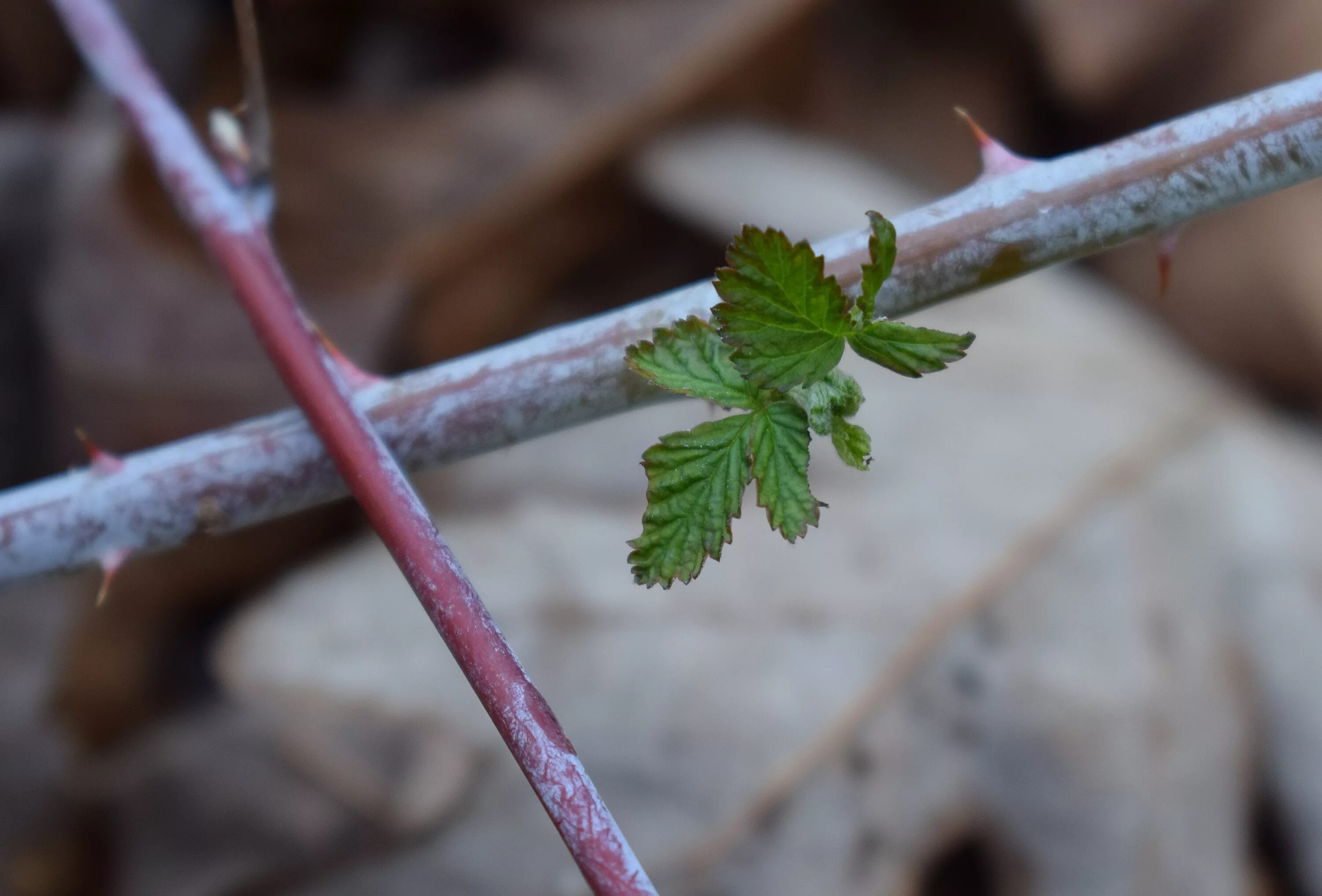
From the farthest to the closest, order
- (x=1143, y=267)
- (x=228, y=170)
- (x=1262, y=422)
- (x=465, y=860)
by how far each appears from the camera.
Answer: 1. (x=1143, y=267)
2. (x=1262, y=422)
3. (x=465, y=860)
4. (x=228, y=170)

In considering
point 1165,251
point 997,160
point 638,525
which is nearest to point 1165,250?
point 1165,251

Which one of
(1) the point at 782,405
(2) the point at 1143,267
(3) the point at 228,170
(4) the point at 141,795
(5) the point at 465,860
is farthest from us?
(2) the point at 1143,267

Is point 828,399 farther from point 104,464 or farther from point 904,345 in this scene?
point 104,464

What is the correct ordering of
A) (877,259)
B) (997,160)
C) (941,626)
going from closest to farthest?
1. (877,259)
2. (997,160)
3. (941,626)

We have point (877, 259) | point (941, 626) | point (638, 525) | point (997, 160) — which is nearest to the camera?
point (877, 259)

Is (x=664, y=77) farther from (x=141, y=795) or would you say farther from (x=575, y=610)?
(x=141, y=795)

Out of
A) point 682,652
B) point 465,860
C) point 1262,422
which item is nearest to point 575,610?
point 682,652

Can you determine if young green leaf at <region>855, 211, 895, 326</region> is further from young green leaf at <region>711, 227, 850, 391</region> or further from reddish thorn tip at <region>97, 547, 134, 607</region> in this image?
reddish thorn tip at <region>97, 547, 134, 607</region>
